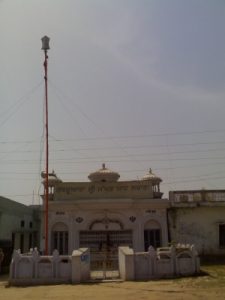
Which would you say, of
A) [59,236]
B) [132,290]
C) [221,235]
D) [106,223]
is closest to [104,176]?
[106,223]

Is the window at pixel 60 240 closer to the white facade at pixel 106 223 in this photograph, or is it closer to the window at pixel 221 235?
the white facade at pixel 106 223

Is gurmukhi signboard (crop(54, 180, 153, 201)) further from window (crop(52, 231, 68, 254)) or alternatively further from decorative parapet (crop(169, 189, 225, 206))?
window (crop(52, 231, 68, 254))

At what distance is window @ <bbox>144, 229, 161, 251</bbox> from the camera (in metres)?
25.8

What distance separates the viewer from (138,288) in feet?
51.8

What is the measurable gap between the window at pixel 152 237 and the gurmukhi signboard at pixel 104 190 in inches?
86.0

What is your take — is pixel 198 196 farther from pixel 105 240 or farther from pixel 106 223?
pixel 105 240

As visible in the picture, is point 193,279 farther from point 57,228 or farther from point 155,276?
point 57,228

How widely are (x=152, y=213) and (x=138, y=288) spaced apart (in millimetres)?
10337

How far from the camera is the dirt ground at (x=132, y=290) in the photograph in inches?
549

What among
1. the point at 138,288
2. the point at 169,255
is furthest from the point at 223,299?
the point at 169,255

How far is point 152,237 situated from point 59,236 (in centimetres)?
576

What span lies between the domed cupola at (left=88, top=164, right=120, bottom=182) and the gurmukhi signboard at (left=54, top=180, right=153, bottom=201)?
0.80 metres

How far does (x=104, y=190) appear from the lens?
26.5 m

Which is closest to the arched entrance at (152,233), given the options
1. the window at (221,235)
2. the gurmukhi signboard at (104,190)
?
the gurmukhi signboard at (104,190)
